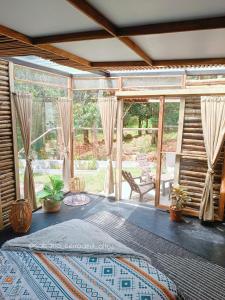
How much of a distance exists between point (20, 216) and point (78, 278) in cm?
228

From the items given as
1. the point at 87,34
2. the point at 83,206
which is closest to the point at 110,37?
the point at 87,34

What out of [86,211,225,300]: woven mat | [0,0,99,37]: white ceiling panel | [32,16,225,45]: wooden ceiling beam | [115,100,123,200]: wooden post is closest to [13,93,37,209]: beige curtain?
[86,211,225,300]: woven mat

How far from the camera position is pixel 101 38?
2.02 meters

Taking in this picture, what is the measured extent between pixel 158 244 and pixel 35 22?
3.31 metres

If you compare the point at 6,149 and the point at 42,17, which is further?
the point at 6,149

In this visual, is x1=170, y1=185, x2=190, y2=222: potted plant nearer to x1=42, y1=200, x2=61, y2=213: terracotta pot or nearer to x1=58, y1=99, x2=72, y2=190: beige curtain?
x1=42, y1=200, x2=61, y2=213: terracotta pot

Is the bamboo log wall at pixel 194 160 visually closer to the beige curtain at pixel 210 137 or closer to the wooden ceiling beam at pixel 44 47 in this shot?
the beige curtain at pixel 210 137

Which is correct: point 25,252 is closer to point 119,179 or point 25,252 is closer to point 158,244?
point 158,244

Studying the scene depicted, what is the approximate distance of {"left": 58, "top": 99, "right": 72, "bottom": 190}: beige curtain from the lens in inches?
219

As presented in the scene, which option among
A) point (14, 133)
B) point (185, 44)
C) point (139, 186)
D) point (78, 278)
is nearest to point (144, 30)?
point (185, 44)

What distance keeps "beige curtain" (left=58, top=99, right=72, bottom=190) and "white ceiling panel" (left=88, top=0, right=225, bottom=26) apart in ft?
12.9

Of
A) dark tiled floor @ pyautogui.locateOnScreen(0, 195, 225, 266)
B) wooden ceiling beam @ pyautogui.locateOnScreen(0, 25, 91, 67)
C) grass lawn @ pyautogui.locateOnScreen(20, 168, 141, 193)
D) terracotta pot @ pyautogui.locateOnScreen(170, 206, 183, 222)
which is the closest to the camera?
wooden ceiling beam @ pyautogui.locateOnScreen(0, 25, 91, 67)

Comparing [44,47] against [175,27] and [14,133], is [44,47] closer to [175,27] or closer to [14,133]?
[175,27]

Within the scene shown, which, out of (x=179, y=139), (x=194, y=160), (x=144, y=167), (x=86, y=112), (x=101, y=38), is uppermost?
(x=101, y=38)
